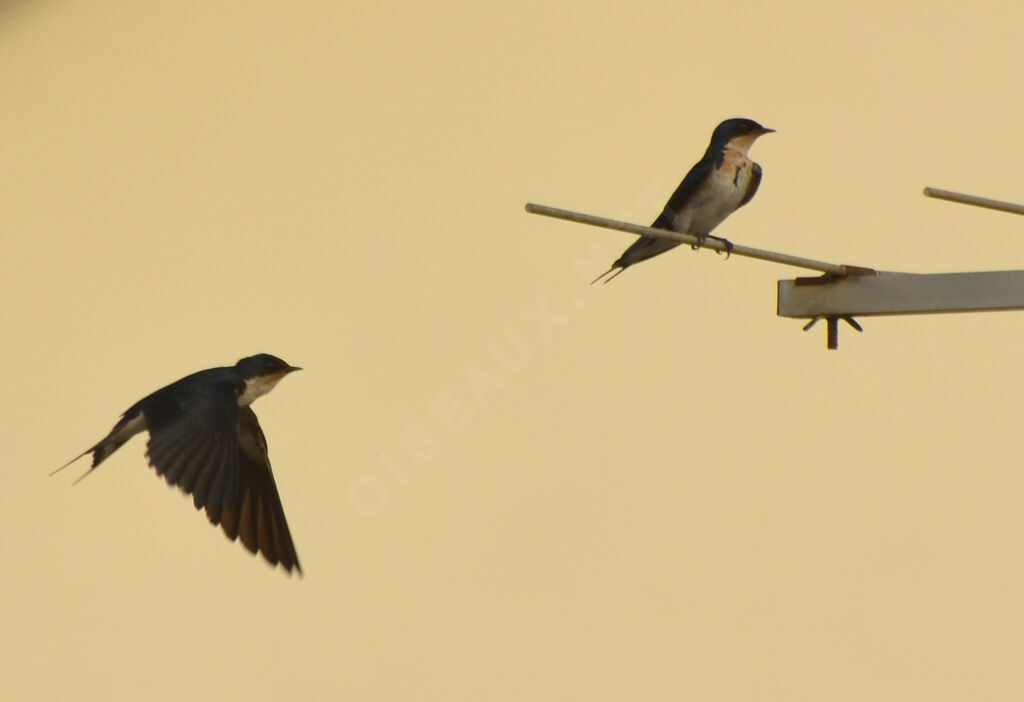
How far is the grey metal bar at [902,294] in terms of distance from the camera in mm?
1662

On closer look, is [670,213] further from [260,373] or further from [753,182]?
[260,373]

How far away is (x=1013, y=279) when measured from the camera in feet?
5.43

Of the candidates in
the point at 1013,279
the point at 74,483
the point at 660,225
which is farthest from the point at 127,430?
the point at 1013,279

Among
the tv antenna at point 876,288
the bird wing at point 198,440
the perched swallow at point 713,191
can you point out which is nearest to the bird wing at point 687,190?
the perched swallow at point 713,191

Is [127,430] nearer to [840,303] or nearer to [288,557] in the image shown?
[288,557]

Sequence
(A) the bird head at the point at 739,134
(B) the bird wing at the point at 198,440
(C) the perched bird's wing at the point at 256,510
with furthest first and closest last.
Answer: (A) the bird head at the point at 739,134
(C) the perched bird's wing at the point at 256,510
(B) the bird wing at the point at 198,440

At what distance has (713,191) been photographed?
10.6 feet

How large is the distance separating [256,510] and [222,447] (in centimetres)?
28

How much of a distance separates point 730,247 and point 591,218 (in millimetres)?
285

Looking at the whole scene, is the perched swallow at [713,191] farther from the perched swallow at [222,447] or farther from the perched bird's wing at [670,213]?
the perched swallow at [222,447]

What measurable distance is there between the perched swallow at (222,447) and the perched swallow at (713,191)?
2.56ft

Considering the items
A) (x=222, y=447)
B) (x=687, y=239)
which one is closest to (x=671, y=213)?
(x=222, y=447)

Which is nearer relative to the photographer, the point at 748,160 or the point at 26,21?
the point at 748,160

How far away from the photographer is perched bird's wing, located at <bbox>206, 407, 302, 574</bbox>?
303 cm
